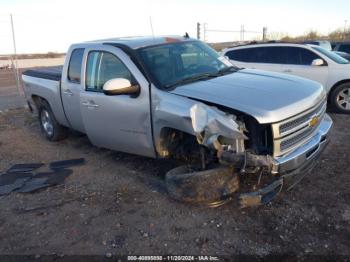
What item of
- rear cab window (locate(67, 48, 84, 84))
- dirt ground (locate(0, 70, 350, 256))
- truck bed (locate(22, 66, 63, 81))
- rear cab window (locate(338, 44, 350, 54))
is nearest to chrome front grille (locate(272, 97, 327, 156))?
dirt ground (locate(0, 70, 350, 256))

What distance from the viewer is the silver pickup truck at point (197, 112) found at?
3.70 metres

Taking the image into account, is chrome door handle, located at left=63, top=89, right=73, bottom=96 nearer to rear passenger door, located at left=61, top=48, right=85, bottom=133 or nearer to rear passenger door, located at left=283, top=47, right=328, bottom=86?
rear passenger door, located at left=61, top=48, right=85, bottom=133

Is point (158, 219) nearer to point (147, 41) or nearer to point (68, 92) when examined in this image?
point (147, 41)

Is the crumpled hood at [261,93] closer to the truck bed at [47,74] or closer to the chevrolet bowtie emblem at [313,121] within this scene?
the chevrolet bowtie emblem at [313,121]

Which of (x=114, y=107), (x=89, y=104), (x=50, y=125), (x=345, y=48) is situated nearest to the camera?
(x=114, y=107)

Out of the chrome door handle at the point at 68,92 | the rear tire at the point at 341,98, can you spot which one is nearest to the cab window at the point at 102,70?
the chrome door handle at the point at 68,92

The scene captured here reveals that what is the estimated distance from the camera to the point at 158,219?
4012mm

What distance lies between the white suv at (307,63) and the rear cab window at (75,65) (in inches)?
209

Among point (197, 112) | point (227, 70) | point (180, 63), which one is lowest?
point (197, 112)

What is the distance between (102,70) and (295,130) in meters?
2.83

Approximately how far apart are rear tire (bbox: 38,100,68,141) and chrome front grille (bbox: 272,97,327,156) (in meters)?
4.84

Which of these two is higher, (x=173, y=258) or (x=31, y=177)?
(x=173, y=258)

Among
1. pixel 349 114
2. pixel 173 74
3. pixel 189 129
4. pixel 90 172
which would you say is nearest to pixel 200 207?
pixel 189 129

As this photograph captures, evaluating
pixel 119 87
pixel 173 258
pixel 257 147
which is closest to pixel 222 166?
pixel 257 147
